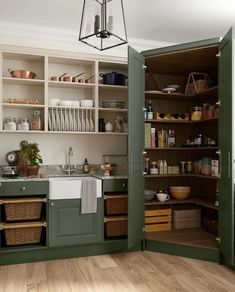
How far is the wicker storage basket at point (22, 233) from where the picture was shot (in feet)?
9.98

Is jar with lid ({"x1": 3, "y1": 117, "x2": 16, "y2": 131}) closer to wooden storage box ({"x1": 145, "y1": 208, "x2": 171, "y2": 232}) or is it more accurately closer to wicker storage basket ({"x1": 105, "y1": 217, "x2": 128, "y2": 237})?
wicker storage basket ({"x1": 105, "y1": 217, "x2": 128, "y2": 237})

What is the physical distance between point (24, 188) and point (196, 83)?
2.48 meters

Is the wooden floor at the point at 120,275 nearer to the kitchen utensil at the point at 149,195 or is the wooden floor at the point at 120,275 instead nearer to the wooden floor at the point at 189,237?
the wooden floor at the point at 189,237

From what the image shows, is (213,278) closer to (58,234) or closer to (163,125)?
(58,234)

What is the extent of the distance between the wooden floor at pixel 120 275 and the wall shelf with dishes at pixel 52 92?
149 cm

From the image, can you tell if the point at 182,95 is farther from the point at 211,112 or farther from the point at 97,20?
the point at 97,20

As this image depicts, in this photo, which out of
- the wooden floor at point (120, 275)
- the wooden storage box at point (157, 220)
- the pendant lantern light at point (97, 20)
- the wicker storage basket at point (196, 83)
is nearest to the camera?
the pendant lantern light at point (97, 20)

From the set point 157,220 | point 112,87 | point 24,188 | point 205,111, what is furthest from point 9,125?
point 205,111

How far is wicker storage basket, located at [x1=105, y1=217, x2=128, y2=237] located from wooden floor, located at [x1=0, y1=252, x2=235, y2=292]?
0.85ft

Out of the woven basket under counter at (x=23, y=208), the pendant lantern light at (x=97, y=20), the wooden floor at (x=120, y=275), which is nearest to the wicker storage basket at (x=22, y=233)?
the woven basket under counter at (x=23, y=208)

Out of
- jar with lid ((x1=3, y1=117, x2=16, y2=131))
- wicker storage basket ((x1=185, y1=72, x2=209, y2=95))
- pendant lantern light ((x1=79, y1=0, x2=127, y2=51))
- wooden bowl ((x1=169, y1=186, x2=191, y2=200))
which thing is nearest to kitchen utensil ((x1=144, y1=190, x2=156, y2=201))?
wooden bowl ((x1=169, y1=186, x2=191, y2=200))

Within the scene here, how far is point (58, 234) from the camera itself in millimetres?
3123

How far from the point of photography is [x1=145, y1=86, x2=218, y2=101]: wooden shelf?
11.9 ft

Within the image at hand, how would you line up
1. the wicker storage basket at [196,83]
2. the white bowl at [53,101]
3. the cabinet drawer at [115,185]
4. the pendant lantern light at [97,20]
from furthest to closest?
the wicker storage basket at [196,83]
the white bowl at [53,101]
the cabinet drawer at [115,185]
the pendant lantern light at [97,20]
